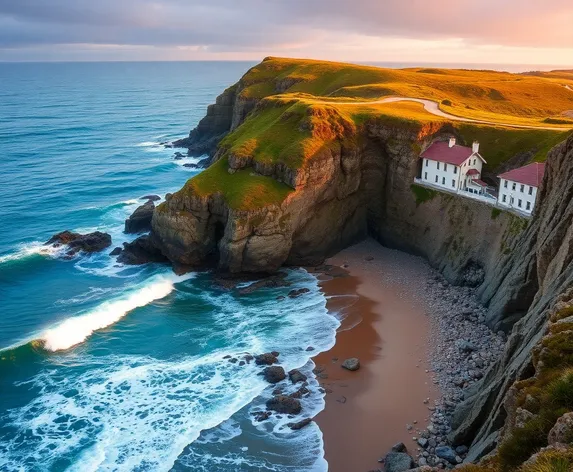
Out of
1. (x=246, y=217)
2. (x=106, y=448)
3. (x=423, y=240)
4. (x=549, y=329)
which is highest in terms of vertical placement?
(x=549, y=329)

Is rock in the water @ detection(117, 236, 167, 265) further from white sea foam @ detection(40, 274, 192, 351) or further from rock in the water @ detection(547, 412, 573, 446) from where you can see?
rock in the water @ detection(547, 412, 573, 446)

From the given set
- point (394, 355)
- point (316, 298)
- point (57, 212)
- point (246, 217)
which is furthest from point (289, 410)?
point (57, 212)

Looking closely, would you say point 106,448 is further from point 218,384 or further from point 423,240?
point 423,240

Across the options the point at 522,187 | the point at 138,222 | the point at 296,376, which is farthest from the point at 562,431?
the point at 138,222

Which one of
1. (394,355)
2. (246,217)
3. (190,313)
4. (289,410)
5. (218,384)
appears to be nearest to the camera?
(289,410)

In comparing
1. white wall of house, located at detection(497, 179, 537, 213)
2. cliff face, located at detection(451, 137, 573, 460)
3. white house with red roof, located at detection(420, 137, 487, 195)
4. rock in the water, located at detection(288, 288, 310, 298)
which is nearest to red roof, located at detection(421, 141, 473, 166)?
white house with red roof, located at detection(420, 137, 487, 195)

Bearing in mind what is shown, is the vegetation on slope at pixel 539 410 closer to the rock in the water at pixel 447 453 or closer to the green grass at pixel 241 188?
the rock in the water at pixel 447 453
